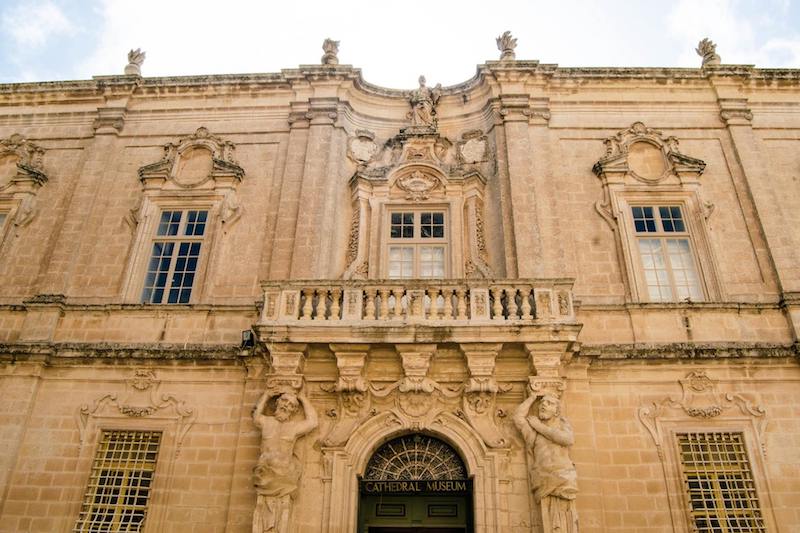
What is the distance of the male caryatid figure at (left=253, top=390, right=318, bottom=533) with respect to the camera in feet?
29.0

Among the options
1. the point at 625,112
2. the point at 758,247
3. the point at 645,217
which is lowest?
the point at 758,247

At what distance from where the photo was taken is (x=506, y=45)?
14.4 meters

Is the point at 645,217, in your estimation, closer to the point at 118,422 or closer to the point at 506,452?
the point at 506,452

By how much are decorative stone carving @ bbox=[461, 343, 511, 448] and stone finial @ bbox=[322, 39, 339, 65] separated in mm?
8110

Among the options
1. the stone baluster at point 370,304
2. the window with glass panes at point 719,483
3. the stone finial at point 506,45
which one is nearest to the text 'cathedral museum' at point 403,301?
the window with glass panes at point 719,483

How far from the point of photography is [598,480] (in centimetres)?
945

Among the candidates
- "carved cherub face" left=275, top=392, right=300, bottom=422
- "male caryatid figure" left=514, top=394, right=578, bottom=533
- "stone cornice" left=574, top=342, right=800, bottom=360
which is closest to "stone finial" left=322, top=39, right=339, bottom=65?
"carved cherub face" left=275, top=392, right=300, bottom=422

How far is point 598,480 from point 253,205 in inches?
326

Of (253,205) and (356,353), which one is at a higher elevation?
(253,205)

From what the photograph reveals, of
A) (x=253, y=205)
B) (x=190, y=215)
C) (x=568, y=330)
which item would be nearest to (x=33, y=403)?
(x=190, y=215)

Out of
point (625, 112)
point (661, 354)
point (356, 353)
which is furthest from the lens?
point (625, 112)

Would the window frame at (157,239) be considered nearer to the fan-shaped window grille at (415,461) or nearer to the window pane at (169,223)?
the window pane at (169,223)

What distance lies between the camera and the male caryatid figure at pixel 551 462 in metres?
8.55

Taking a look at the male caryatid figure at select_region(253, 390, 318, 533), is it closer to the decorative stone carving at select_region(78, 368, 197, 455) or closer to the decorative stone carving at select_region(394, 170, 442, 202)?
the decorative stone carving at select_region(78, 368, 197, 455)
